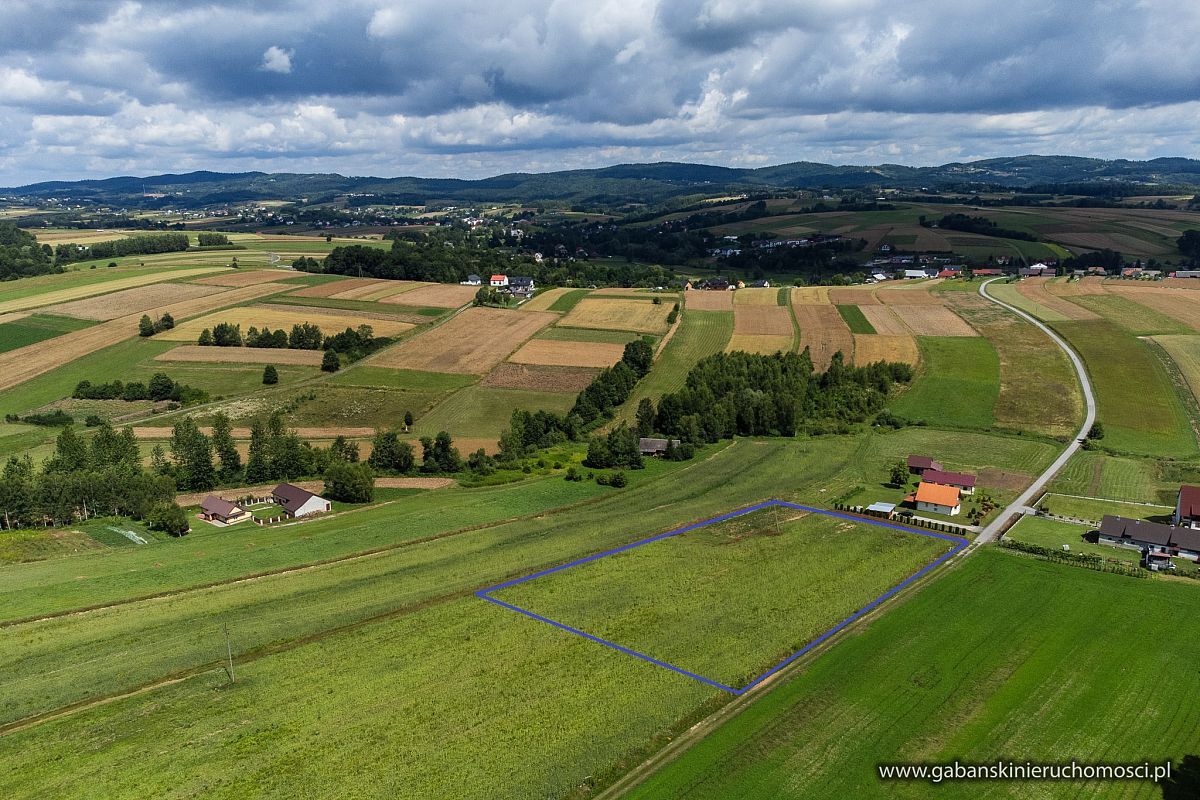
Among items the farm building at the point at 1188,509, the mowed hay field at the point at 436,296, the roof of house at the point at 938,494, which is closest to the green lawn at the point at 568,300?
the mowed hay field at the point at 436,296

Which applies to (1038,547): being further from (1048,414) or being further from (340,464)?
(340,464)

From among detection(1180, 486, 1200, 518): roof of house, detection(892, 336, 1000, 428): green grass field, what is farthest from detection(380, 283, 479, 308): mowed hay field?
detection(1180, 486, 1200, 518): roof of house

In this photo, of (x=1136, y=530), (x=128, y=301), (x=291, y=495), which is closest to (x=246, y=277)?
(x=128, y=301)

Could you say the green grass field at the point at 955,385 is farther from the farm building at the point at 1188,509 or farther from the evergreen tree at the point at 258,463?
the evergreen tree at the point at 258,463

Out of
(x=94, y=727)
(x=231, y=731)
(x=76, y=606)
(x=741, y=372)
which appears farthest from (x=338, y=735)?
(x=741, y=372)

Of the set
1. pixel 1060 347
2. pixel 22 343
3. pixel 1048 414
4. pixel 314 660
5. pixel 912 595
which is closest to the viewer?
pixel 314 660

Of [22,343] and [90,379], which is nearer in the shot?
[90,379]

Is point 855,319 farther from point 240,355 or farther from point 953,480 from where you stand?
point 240,355
